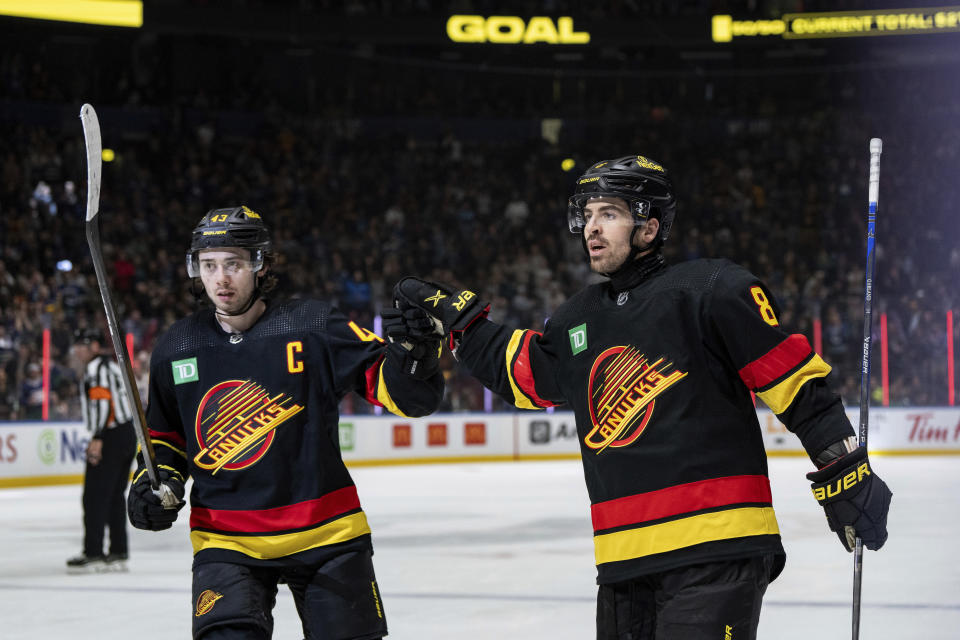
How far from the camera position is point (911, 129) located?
23625 millimetres

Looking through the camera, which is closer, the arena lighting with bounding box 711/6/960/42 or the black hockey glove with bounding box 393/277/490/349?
the black hockey glove with bounding box 393/277/490/349

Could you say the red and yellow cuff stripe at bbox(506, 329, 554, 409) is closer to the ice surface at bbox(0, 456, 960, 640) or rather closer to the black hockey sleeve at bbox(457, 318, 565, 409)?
the black hockey sleeve at bbox(457, 318, 565, 409)

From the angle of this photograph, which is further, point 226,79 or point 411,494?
point 226,79

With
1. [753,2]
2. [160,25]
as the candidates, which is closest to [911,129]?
[753,2]

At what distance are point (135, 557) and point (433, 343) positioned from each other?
5.66 meters

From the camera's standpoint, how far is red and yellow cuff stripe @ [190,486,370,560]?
10.7ft

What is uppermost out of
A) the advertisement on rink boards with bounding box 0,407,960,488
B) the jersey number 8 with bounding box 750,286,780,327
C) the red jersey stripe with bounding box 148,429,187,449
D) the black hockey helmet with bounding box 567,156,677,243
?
the black hockey helmet with bounding box 567,156,677,243

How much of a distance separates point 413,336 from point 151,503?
810 millimetres

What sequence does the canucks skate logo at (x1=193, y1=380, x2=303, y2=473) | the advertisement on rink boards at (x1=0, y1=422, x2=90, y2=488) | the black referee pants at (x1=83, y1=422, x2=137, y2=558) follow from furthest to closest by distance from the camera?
the advertisement on rink boards at (x1=0, y1=422, x2=90, y2=488), the black referee pants at (x1=83, y1=422, x2=137, y2=558), the canucks skate logo at (x1=193, y1=380, x2=303, y2=473)

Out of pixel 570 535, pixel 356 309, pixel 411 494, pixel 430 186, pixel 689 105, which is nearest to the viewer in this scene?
pixel 570 535

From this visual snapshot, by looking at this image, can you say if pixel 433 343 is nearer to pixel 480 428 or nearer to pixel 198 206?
pixel 480 428

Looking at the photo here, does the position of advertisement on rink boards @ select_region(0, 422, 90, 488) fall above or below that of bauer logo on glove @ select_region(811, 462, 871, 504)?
below

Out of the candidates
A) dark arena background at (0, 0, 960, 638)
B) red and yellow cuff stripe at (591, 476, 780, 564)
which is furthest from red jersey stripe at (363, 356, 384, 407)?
dark arena background at (0, 0, 960, 638)

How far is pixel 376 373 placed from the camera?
3389 mm
